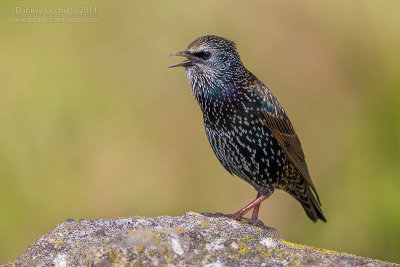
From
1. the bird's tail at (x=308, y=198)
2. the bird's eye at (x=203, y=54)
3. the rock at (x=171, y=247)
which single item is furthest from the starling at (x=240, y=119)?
the rock at (x=171, y=247)

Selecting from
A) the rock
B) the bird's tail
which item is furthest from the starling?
the rock

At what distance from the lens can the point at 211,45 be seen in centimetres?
501

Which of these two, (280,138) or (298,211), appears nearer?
(280,138)

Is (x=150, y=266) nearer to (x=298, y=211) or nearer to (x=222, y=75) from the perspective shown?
(x=222, y=75)

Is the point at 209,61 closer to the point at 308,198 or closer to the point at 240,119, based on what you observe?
the point at 240,119

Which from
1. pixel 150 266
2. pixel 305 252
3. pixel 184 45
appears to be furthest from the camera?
pixel 184 45

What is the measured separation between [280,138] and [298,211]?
6.53 ft

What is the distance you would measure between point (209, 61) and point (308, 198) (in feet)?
4.60

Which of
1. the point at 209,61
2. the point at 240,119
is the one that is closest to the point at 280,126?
the point at 240,119

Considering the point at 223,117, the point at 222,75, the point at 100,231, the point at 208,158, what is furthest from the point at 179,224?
the point at 208,158

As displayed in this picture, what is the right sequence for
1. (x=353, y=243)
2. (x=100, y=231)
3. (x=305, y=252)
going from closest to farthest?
(x=305, y=252)
(x=100, y=231)
(x=353, y=243)

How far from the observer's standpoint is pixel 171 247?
3.36 m

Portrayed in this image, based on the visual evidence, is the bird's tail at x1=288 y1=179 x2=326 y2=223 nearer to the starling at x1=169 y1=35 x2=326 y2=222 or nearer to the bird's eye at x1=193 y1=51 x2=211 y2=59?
the starling at x1=169 y1=35 x2=326 y2=222

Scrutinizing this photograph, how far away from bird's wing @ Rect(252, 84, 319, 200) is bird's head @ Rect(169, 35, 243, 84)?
0.26 m
